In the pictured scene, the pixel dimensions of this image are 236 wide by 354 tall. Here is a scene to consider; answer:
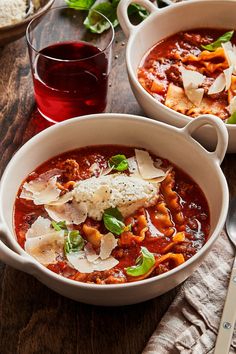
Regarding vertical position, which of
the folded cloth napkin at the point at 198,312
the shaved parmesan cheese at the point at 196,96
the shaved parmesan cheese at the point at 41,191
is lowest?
the folded cloth napkin at the point at 198,312

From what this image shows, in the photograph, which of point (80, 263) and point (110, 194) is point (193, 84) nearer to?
point (110, 194)

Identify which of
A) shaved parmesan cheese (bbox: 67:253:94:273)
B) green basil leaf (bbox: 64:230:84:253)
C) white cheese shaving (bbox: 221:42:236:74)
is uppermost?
white cheese shaving (bbox: 221:42:236:74)

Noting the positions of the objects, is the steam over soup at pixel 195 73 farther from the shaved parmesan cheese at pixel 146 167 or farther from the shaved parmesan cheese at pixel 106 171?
the shaved parmesan cheese at pixel 106 171

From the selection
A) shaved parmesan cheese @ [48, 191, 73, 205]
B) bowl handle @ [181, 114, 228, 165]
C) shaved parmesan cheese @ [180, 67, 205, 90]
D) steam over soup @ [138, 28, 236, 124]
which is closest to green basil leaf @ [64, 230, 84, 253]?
shaved parmesan cheese @ [48, 191, 73, 205]

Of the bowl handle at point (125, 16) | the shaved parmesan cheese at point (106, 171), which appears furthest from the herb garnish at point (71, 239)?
the bowl handle at point (125, 16)

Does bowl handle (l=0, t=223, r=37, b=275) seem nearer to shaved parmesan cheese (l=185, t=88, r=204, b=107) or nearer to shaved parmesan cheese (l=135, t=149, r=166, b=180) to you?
shaved parmesan cheese (l=135, t=149, r=166, b=180)

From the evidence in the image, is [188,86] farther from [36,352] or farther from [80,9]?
[36,352]
